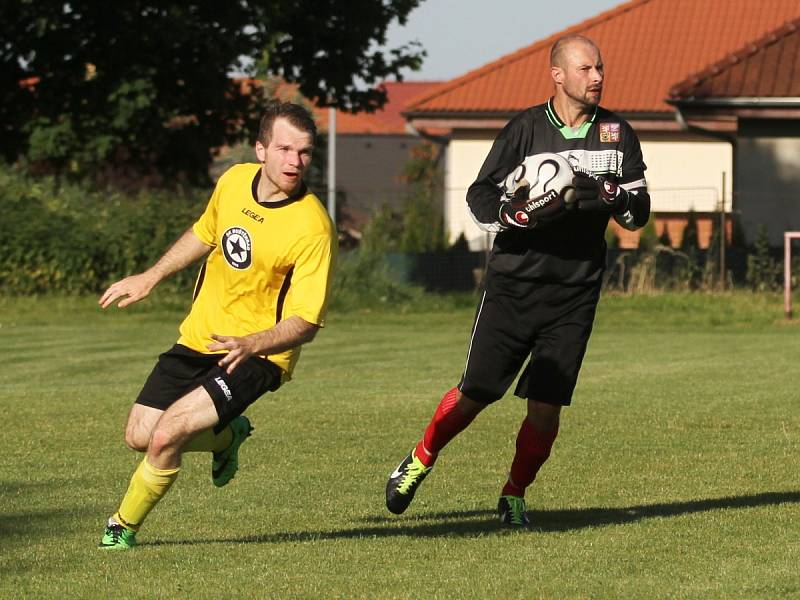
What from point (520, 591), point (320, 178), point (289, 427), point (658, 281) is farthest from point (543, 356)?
point (320, 178)

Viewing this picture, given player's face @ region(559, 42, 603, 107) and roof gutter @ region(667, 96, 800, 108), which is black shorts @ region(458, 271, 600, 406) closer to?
player's face @ region(559, 42, 603, 107)

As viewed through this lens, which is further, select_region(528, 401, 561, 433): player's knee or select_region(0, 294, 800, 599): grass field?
select_region(528, 401, 561, 433): player's knee

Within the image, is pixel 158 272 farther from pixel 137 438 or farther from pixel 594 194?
pixel 594 194

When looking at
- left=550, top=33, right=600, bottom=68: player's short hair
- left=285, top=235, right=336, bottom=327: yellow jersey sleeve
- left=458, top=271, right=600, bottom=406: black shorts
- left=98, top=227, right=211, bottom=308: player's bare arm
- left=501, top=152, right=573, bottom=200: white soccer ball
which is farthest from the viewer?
left=458, top=271, right=600, bottom=406: black shorts

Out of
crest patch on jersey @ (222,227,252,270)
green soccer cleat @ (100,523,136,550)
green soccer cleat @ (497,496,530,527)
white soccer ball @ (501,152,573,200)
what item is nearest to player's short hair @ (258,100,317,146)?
crest patch on jersey @ (222,227,252,270)

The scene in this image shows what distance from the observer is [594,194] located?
277 inches

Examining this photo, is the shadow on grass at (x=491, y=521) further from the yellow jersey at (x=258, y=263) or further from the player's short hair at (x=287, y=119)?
the player's short hair at (x=287, y=119)

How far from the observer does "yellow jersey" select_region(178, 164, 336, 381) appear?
22.1ft

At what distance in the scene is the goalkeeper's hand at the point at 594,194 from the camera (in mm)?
7027

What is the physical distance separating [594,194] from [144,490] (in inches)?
91.1

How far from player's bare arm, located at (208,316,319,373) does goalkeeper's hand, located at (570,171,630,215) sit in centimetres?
130

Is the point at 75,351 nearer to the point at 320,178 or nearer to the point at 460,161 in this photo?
the point at 460,161

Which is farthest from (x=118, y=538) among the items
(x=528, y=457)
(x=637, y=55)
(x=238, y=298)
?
(x=637, y=55)

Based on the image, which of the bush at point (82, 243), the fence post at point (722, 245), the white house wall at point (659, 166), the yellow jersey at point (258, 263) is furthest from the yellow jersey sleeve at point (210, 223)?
the white house wall at point (659, 166)
